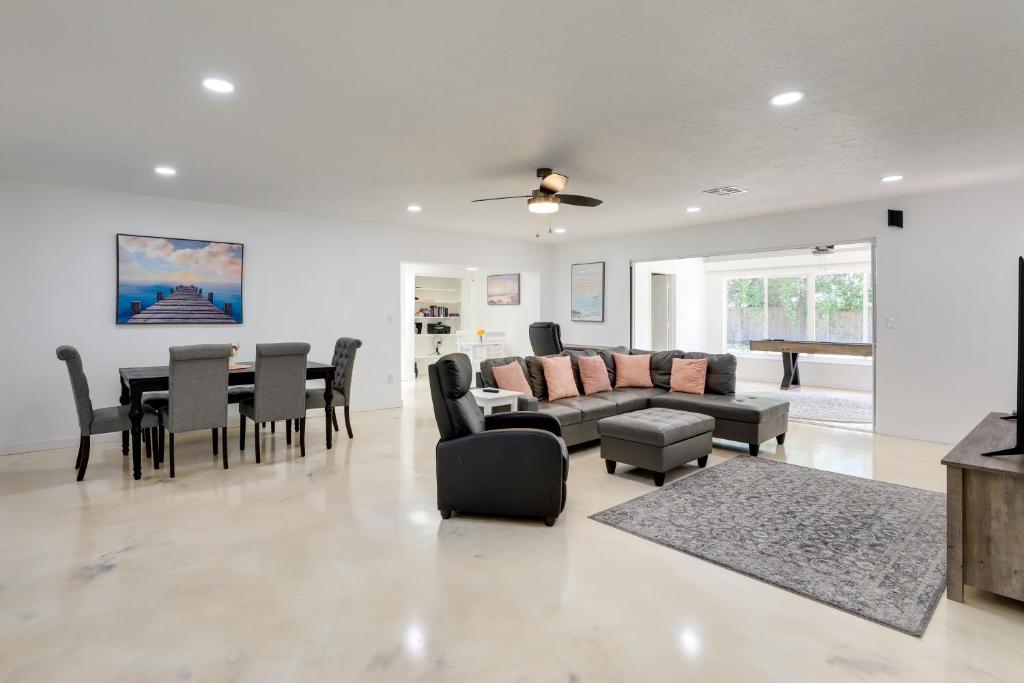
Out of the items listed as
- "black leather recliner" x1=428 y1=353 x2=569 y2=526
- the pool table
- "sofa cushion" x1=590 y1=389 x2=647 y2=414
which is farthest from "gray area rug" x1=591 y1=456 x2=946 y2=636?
the pool table

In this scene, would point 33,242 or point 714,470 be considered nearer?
point 714,470

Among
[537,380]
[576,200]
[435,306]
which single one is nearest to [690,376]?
[537,380]

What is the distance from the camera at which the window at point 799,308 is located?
30.0ft

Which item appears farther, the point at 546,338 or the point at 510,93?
the point at 546,338

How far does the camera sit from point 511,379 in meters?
5.08

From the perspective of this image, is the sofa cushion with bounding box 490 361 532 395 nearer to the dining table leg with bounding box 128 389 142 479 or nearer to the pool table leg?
the dining table leg with bounding box 128 389 142 479

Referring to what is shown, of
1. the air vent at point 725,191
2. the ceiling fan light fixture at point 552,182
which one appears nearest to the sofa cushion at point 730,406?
the air vent at point 725,191

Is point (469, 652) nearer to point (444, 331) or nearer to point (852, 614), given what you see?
point (852, 614)

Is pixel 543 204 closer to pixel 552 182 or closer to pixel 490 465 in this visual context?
pixel 552 182

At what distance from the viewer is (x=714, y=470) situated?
4.31 m

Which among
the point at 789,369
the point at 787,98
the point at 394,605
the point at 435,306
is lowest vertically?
the point at 394,605

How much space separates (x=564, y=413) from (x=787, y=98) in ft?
9.40

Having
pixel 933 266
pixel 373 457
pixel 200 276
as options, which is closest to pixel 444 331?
pixel 200 276

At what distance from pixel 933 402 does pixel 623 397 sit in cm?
306
